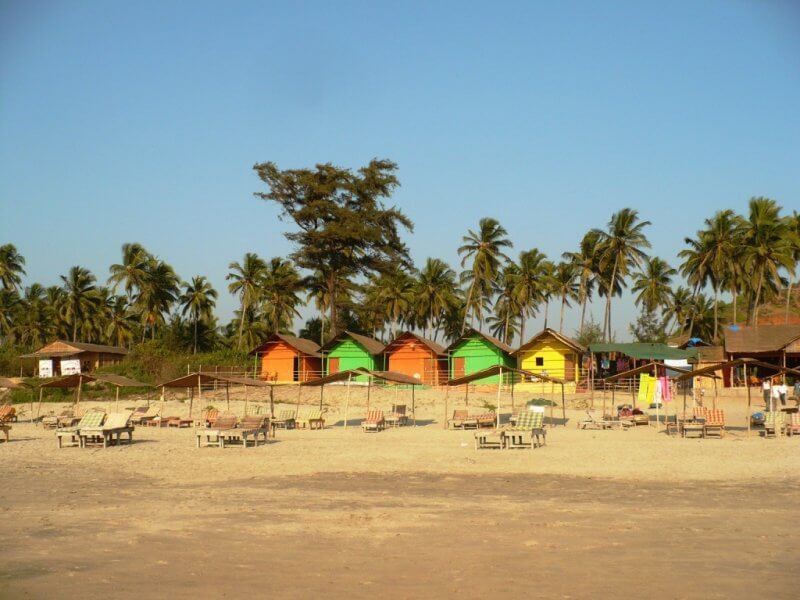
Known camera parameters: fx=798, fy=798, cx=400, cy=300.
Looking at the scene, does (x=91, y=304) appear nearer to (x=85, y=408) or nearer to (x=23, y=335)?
(x=23, y=335)

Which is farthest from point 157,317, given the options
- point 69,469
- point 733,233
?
point 69,469

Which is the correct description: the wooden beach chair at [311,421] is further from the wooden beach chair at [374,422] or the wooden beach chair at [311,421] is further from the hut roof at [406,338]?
the hut roof at [406,338]

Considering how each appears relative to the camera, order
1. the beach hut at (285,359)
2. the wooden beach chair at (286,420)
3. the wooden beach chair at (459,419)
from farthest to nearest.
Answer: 1. the beach hut at (285,359)
2. the wooden beach chair at (286,420)
3. the wooden beach chair at (459,419)

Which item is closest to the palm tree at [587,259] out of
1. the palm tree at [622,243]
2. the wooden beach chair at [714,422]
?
the palm tree at [622,243]

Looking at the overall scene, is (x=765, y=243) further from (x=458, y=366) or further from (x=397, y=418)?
(x=397, y=418)

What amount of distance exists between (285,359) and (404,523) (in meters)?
40.9

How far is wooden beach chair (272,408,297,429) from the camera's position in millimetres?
28406

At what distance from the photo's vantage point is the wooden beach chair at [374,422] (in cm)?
2673

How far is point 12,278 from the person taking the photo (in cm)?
6456

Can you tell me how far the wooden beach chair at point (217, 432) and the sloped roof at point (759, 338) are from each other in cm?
2936

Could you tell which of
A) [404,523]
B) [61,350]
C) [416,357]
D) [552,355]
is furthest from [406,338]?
[404,523]

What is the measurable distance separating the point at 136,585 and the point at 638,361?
49.5 m

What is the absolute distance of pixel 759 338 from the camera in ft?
143

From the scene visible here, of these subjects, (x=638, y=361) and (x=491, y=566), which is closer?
(x=491, y=566)
